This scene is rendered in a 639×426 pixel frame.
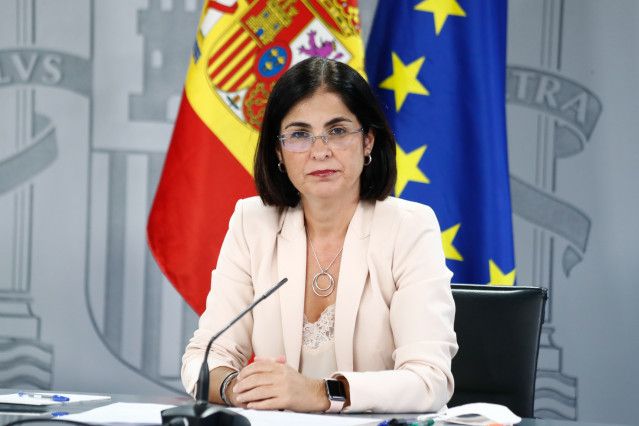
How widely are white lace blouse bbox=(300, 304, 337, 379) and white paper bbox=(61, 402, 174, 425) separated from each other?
43 centimetres

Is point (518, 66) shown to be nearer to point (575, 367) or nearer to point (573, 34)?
point (573, 34)

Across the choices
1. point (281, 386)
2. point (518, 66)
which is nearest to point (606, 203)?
point (518, 66)

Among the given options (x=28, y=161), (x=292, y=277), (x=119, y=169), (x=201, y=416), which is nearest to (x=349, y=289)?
(x=292, y=277)

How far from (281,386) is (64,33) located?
2.44m

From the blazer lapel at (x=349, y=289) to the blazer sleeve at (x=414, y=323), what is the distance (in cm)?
3

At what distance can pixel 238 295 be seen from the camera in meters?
1.76

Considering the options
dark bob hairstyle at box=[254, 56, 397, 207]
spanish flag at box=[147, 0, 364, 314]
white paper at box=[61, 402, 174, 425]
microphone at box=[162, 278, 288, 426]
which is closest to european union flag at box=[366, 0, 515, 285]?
spanish flag at box=[147, 0, 364, 314]

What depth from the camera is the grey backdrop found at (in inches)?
124

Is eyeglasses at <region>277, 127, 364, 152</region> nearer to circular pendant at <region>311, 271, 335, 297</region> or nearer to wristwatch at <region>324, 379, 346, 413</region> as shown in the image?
circular pendant at <region>311, 271, 335, 297</region>

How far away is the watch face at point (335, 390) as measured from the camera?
1.36 metres

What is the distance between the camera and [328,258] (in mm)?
1808

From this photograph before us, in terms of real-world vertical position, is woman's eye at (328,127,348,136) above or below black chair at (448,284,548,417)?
above

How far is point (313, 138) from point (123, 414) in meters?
0.78

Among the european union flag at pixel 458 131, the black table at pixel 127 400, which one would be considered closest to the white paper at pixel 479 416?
the black table at pixel 127 400
